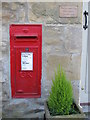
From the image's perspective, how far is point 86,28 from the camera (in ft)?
10.4

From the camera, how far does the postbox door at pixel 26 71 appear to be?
2.86 meters

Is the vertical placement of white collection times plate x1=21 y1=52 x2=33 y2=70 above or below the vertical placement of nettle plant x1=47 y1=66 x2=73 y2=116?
above

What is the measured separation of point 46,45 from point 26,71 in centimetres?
42

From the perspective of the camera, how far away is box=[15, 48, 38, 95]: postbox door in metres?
2.86

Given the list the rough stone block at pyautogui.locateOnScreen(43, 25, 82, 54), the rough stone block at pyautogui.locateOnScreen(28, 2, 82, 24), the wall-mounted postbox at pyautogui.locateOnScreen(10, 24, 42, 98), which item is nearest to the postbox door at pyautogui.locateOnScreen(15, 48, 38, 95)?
the wall-mounted postbox at pyautogui.locateOnScreen(10, 24, 42, 98)

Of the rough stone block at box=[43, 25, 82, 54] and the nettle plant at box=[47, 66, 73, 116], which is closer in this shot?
the nettle plant at box=[47, 66, 73, 116]

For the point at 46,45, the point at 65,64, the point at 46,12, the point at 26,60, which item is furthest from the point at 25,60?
the point at 46,12

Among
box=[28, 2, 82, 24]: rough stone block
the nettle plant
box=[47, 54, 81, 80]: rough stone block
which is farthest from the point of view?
box=[47, 54, 81, 80]: rough stone block

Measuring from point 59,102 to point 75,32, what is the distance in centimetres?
94

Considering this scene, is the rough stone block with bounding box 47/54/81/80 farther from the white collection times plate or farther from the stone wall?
the white collection times plate

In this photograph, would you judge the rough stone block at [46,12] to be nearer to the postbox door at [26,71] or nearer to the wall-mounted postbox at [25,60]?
the wall-mounted postbox at [25,60]

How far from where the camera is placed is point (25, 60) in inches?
113

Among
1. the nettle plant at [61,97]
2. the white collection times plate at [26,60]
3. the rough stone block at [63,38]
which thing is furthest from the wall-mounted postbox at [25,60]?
the nettle plant at [61,97]

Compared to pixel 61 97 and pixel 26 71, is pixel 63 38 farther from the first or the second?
pixel 61 97
